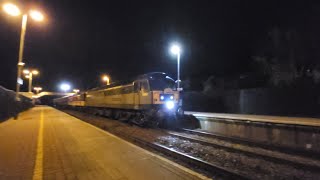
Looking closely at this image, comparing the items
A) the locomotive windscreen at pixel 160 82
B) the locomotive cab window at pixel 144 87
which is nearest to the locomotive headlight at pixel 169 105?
the locomotive windscreen at pixel 160 82

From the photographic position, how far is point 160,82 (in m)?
20.2

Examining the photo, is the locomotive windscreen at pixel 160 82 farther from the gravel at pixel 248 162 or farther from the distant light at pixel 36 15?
the distant light at pixel 36 15

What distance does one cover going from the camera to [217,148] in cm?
1273

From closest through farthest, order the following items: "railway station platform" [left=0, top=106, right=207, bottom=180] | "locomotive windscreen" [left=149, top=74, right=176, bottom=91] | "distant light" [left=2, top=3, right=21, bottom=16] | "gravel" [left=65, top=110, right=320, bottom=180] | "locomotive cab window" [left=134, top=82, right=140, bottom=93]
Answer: "railway station platform" [left=0, top=106, right=207, bottom=180] < "gravel" [left=65, top=110, right=320, bottom=180] < "distant light" [left=2, top=3, right=21, bottom=16] < "locomotive windscreen" [left=149, top=74, right=176, bottom=91] < "locomotive cab window" [left=134, top=82, right=140, bottom=93]

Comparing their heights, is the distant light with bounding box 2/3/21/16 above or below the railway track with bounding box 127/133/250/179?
above

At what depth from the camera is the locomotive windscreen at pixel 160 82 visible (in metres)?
19.8

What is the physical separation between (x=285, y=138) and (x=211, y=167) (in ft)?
21.9

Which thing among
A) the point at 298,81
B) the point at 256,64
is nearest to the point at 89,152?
the point at 298,81

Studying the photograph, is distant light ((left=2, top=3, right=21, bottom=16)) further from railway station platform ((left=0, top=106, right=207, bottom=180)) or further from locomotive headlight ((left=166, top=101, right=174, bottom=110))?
locomotive headlight ((left=166, top=101, right=174, bottom=110))

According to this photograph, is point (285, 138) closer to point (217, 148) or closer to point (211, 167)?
point (217, 148)

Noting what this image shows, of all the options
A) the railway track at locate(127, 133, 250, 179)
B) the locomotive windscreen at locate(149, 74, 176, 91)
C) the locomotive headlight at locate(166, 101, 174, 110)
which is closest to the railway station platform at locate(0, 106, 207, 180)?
the railway track at locate(127, 133, 250, 179)

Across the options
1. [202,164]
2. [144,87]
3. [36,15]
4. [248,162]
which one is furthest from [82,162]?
[36,15]

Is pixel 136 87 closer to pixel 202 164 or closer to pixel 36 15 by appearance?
pixel 36 15

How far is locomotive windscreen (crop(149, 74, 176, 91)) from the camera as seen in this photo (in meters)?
19.8
